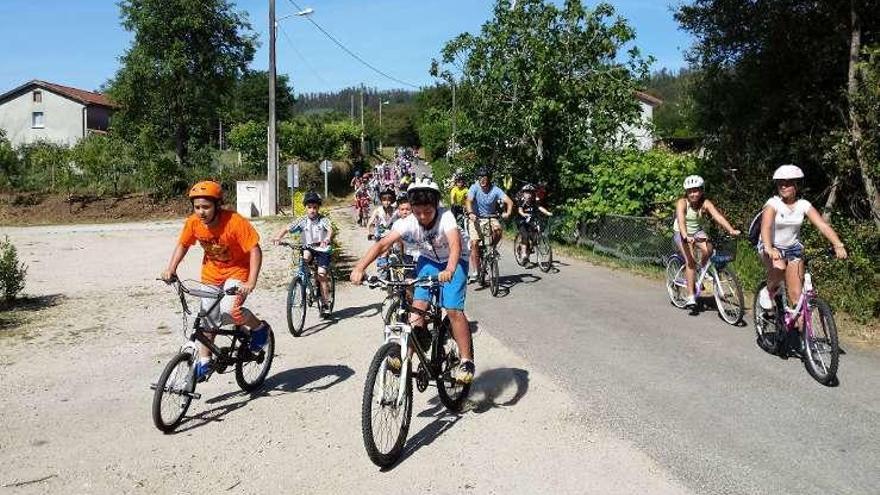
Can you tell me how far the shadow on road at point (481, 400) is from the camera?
4.99 m

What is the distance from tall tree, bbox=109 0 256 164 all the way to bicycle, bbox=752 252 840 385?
3917 cm

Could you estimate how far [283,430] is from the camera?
5.22 m

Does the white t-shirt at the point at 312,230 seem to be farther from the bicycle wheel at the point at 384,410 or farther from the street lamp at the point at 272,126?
the street lamp at the point at 272,126

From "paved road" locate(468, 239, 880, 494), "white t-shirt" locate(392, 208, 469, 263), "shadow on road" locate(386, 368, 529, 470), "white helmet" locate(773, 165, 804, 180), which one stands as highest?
"white helmet" locate(773, 165, 804, 180)

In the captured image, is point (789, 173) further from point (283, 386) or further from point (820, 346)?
point (283, 386)

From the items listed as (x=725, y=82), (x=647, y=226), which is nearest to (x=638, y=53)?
(x=725, y=82)

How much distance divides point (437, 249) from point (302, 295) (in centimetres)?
380

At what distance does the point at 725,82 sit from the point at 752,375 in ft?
29.3

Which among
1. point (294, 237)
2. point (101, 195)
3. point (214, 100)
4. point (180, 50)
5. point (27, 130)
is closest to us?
point (294, 237)

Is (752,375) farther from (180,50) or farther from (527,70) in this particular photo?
(180,50)

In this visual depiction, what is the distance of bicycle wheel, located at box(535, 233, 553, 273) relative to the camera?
43.2ft

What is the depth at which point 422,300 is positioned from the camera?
518 centimetres

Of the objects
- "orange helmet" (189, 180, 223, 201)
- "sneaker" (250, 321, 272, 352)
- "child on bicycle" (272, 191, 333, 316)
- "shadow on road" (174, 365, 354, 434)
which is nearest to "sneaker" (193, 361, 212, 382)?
"shadow on road" (174, 365, 354, 434)

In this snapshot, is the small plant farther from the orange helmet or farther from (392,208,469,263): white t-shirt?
(392,208,469,263): white t-shirt
